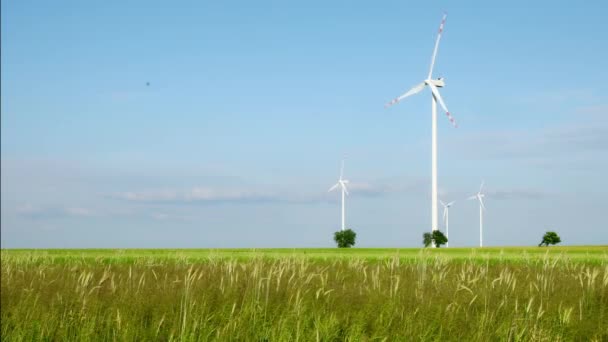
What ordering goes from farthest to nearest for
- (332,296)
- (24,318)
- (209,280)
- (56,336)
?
(209,280), (332,296), (24,318), (56,336)

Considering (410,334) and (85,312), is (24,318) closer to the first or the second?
(85,312)

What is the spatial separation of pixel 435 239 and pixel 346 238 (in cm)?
820

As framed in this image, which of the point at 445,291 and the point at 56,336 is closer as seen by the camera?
the point at 56,336

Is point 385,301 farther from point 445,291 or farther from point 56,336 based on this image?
point 56,336

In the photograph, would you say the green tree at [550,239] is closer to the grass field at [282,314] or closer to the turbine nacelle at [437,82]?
the turbine nacelle at [437,82]

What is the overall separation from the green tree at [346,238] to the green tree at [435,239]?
22.1 ft

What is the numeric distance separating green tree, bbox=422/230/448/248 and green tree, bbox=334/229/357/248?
6.73 metres

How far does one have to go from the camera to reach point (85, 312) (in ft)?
31.8

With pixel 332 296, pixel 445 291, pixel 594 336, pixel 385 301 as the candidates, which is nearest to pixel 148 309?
pixel 332 296

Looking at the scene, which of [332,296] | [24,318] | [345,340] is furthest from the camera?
[332,296]

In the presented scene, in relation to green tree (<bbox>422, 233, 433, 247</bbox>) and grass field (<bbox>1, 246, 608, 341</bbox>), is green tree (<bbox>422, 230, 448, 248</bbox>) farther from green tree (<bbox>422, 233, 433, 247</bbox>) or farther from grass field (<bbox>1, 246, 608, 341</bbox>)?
grass field (<bbox>1, 246, 608, 341</bbox>)

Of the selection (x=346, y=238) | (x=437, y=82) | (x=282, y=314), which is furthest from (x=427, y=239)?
(x=282, y=314)

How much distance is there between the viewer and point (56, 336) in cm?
904

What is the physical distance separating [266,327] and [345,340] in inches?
51.7
